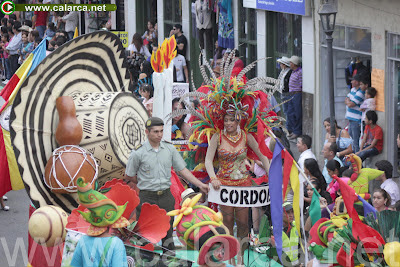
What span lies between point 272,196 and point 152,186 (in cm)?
160

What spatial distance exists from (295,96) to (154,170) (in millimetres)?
7340

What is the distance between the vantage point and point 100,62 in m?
10.0

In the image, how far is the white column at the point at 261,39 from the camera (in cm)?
1791

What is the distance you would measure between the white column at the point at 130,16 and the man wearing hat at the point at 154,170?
20895 mm

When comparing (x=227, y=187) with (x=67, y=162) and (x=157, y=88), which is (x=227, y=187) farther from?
(x=157, y=88)

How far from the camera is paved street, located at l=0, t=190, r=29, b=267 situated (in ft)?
33.0

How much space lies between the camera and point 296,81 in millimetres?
15609

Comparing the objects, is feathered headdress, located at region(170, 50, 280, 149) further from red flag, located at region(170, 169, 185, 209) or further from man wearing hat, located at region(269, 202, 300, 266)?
man wearing hat, located at region(269, 202, 300, 266)

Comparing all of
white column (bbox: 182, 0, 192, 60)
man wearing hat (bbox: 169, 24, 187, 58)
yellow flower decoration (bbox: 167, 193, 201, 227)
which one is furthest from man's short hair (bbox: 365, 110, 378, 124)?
white column (bbox: 182, 0, 192, 60)

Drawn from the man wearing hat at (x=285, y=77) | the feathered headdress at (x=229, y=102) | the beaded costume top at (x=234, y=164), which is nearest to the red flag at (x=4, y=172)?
the feathered headdress at (x=229, y=102)

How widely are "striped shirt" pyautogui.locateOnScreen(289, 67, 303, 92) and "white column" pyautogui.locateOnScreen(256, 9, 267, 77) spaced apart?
7.19ft

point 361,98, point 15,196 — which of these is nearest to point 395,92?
point 361,98

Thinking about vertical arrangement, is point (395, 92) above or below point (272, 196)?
above

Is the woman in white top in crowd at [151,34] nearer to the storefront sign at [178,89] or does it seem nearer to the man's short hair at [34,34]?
the man's short hair at [34,34]
